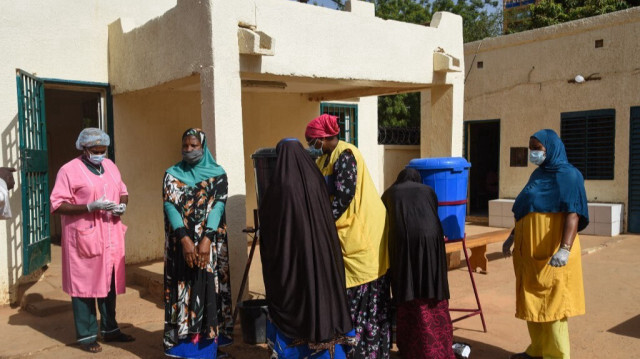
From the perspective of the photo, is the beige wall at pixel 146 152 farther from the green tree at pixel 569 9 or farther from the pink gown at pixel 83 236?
the green tree at pixel 569 9

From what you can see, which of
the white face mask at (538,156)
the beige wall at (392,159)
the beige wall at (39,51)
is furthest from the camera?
the beige wall at (392,159)

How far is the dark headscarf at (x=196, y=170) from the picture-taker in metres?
3.66

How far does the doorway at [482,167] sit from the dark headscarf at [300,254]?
912cm

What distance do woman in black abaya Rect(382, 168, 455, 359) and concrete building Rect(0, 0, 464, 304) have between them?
5.05ft

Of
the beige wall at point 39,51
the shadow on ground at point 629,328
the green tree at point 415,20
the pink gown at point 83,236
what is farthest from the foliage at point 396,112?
the pink gown at point 83,236

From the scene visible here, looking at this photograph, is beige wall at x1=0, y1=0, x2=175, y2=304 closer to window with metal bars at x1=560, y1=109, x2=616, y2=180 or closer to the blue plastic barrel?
the blue plastic barrel

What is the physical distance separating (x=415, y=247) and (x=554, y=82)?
23.3 feet

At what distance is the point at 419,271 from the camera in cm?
359

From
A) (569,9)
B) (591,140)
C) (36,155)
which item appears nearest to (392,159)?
→ (591,140)

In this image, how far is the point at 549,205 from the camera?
135 inches

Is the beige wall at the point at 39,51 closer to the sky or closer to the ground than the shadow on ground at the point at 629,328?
closer to the sky

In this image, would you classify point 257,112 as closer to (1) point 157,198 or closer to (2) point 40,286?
(1) point 157,198

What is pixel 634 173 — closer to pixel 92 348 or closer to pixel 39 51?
pixel 92 348

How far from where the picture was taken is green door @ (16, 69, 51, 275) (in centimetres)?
511
